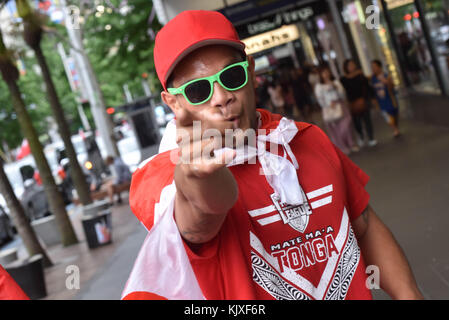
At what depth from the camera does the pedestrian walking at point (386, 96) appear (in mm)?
12781

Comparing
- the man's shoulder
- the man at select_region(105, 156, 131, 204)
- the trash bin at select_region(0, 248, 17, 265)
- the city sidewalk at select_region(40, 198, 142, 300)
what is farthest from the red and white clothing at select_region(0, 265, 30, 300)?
the man at select_region(105, 156, 131, 204)

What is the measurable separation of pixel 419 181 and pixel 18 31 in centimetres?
1048

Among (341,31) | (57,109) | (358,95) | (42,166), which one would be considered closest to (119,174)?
(57,109)

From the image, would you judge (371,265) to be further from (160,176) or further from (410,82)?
(410,82)

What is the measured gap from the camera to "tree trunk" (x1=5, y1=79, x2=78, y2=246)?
1138 cm

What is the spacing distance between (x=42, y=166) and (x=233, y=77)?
11.1 meters

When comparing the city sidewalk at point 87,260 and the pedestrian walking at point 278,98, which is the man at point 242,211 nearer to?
the city sidewalk at point 87,260

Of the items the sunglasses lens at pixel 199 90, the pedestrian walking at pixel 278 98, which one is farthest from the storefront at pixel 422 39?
the sunglasses lens at pixel 199 90

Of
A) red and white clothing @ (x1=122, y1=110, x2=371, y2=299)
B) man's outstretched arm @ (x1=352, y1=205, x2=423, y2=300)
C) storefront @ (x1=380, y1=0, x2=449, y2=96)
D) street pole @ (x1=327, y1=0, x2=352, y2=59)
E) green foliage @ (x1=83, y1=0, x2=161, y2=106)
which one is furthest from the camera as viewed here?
street pole @ (x1=327, y1=0, x2=352, y2=59)

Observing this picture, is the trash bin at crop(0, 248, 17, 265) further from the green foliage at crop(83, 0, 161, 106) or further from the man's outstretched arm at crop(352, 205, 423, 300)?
the green foliage at crop(83, 0, 161, 106)

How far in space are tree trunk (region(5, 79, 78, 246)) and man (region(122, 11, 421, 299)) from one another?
33.9ft

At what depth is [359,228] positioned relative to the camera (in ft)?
6.64

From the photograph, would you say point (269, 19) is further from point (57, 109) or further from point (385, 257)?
point (385, 257)

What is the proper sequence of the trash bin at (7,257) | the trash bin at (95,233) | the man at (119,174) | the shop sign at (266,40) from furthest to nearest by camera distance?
the man at (119,174) → the shop sign at (266,40) → the trash bin at (95,233) → the trash bin at (7,257)
